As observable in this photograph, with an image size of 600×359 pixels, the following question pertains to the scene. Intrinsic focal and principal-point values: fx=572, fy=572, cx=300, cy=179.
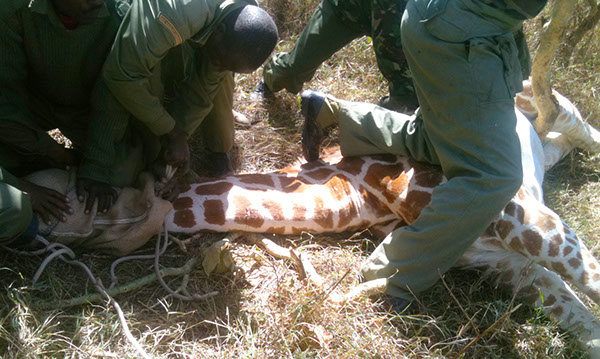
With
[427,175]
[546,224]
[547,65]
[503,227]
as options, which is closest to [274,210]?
[427,175]

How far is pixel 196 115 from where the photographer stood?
9.91 feet

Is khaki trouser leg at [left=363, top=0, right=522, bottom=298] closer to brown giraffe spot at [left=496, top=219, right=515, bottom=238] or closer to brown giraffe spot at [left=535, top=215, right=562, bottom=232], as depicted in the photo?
brown giraffe spot at [left=496, top=219, right=515, bottom=238]

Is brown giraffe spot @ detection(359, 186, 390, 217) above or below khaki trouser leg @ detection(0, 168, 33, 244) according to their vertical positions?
below

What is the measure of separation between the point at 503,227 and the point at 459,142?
532mm

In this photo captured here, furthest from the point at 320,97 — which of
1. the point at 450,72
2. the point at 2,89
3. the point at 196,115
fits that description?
the point at 2,89

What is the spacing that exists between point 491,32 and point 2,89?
220cm

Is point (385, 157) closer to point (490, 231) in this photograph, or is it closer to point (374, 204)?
point (374, 204)

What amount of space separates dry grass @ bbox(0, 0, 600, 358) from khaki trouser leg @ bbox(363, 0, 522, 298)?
25 cm

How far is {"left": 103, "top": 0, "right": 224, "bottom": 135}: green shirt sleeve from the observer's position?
7.89ft

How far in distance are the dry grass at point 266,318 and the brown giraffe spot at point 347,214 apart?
0.09 m

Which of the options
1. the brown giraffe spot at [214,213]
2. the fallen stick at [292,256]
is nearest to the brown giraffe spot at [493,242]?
the fallen stick at [292,256]

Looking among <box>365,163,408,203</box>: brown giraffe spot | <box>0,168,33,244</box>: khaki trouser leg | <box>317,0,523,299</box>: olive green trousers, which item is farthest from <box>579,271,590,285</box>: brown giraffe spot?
<box>0,168,33,244</box>: khaki trouser leg

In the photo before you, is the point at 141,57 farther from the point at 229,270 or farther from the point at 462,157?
the point at 462,157

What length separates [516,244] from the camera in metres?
2.82
